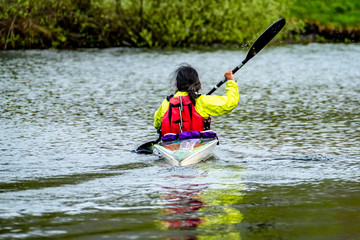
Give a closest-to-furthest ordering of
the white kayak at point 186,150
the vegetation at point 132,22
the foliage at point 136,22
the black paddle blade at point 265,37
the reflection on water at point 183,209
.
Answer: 1. the reflection on water at point 183,209
2. the white kayak at point 186,150
3. the black paddle blade at point 265,37
4. the vegetation at point 132,22
5. the foliage at point 136,22

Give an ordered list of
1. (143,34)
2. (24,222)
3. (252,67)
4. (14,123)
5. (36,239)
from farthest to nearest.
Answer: (143,34) → (252,67) → (14,123) → (24,222) → (36,239)

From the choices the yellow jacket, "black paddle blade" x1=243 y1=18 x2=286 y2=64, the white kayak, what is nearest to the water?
the white kayak

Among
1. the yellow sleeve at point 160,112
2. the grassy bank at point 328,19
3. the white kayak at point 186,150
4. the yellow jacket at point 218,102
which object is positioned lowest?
the grassy bank at point 328,19

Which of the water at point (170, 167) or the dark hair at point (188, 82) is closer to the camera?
the water at point (170, 167)

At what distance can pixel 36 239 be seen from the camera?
19.4 feet

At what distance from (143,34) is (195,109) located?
83.3 feet

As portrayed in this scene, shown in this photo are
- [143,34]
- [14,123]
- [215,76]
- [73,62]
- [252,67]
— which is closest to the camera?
[14,123]

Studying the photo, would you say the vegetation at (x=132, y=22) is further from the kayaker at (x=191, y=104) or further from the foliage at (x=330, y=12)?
the kayaker at (x=191, y=104)

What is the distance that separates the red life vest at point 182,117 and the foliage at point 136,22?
24385mm

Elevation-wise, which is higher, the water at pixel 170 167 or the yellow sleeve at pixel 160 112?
the yellow sleeve at pixel 160 112

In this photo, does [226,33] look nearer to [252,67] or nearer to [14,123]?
[252,67]

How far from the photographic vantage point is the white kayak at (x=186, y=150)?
9.08 metres

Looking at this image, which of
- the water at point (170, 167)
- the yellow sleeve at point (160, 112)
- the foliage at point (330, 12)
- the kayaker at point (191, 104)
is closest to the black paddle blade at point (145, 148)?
the water at point (170, 167)

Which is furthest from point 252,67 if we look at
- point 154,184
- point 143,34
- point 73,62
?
point 154,184
